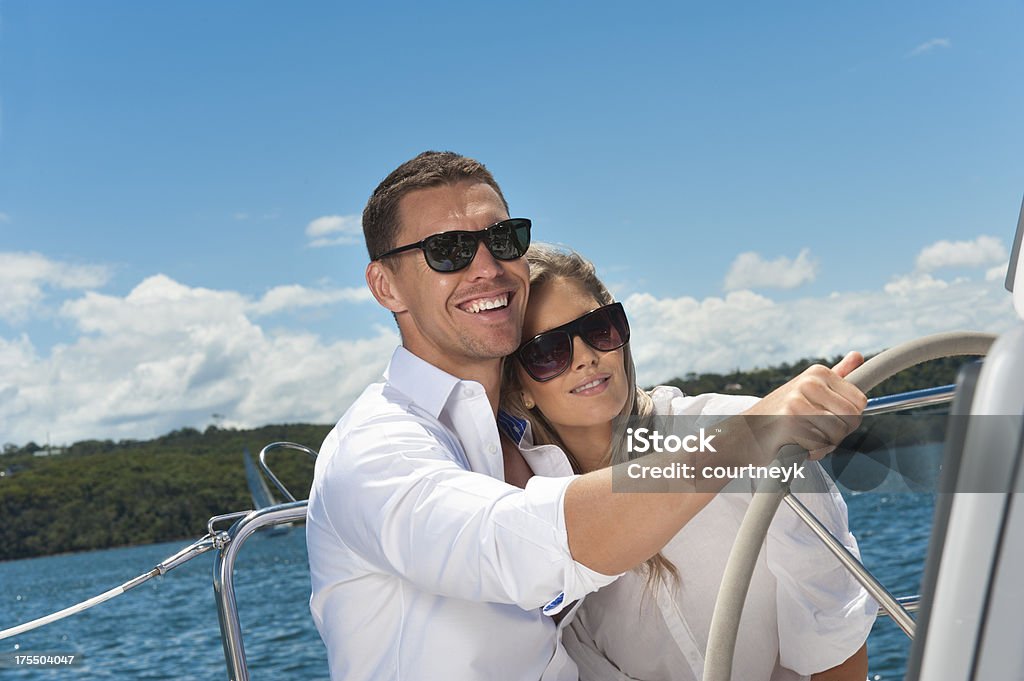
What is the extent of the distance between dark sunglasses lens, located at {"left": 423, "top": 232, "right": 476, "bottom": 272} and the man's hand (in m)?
1.12

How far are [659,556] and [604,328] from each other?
0.52 meters

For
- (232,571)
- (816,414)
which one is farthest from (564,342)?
(816,414)

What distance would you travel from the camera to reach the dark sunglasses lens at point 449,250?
2.21 metres

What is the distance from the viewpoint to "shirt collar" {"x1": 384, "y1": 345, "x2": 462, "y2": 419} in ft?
6.72

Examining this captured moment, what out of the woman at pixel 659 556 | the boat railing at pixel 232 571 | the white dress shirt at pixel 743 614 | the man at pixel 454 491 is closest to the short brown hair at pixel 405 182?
the man at pixel 454 491

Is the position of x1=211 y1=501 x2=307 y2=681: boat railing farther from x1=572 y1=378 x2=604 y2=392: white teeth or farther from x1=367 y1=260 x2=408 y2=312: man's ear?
x1=572 y1=378 x2=604 y2=392: white teeth

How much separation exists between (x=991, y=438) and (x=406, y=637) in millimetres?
1270

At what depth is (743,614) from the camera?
2.00 m

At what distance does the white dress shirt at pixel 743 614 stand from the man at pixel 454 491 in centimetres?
14

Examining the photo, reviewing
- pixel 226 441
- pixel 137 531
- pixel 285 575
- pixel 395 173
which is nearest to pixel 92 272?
pixel 137 531

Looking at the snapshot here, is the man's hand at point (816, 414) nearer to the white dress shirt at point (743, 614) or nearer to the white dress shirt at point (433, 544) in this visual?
the white dress shirt at point (433, 544)

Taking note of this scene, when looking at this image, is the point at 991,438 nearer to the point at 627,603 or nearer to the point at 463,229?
the point at 627,603
